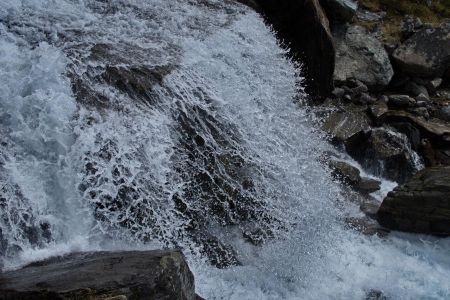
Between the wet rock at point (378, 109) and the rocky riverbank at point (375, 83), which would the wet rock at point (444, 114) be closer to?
the rocky riverbank at point (375, 83)

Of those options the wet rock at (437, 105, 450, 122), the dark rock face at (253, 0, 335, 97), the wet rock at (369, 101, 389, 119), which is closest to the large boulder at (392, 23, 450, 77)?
the wet rock at (437, 105, 450, 122)

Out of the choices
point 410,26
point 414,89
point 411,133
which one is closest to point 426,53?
point 414,89

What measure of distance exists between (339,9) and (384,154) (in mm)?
4836

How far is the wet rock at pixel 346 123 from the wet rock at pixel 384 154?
0.24 m

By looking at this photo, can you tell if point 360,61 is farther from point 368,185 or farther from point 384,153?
point 368,185

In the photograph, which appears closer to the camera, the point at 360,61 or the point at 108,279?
the point at 108,279

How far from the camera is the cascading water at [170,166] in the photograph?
7.28 m

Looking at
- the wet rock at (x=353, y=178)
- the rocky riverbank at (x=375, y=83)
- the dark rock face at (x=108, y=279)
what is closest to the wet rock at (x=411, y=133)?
the rocky riverbank at (x=375, y=83)

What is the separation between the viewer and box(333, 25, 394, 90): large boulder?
49.2ft

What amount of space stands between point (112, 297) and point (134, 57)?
217 inches

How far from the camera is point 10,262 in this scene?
6.41 metres

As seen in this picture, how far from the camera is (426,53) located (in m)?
15.7

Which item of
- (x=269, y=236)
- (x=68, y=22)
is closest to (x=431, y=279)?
(x=269, y=236)

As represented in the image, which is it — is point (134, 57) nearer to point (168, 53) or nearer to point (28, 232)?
point (168, 53)
